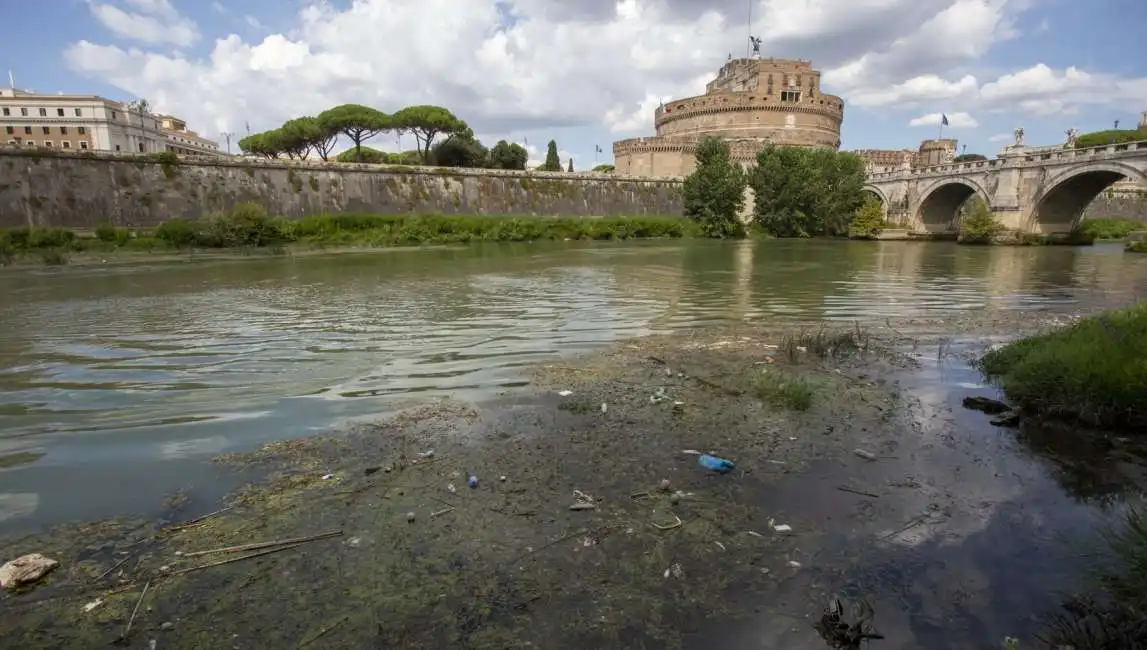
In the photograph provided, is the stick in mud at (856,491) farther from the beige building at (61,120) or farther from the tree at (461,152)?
the beige building at (61,120)

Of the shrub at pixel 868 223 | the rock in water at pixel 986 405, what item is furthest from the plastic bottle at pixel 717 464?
the shrub at pixel 868 223

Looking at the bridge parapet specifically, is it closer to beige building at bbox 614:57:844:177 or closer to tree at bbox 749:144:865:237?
tree at bbox 749:144:865:237

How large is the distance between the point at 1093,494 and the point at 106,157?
53170mm

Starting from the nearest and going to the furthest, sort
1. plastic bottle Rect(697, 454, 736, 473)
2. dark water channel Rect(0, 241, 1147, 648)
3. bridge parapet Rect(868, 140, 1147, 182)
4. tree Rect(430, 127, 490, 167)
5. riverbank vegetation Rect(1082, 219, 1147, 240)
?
dark water channel Rect(0, 241, 1147, 648)
plastic bottle Rect(697, 454, 736, 473)
bridge parapet Rect(868, 140, 1147, 182)
riverbank vegetation Rect(1082, 219, 1147, 240)
tree Rect(430, 127, 490, 167)

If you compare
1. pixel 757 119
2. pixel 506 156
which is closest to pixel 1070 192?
pixel 757 119

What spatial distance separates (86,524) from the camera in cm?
458

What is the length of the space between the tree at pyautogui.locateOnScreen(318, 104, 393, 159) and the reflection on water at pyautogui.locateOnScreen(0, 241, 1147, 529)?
39532 millimetres

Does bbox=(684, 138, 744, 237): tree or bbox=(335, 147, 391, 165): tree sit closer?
bbox=(684, 138, 744, 237): tree

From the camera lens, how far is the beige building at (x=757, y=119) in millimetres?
76812

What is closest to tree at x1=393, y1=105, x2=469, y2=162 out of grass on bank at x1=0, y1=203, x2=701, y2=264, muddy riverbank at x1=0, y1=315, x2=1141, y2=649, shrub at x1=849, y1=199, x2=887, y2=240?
grass on bank at x1=0, y1=203, x2=701, y2=264

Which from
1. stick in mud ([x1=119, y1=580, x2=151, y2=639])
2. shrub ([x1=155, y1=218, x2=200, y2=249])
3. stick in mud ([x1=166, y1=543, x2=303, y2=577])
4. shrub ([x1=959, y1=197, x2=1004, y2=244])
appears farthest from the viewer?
shrub ([x1=959, y1=197, x2=1004, y2=244])

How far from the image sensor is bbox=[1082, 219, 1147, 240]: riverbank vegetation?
61.7 metres

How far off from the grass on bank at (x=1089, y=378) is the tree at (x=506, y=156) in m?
66.9

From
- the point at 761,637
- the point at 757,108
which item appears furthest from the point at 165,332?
the point at 757,108
